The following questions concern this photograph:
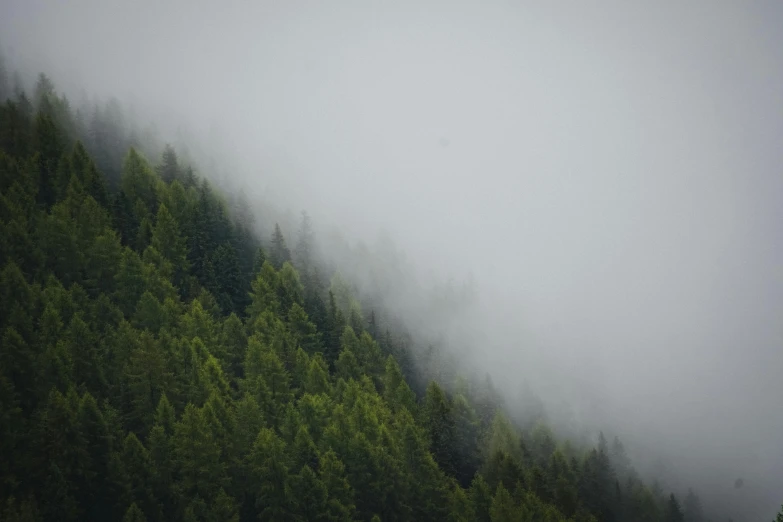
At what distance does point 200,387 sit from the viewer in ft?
159

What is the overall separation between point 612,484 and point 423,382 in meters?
30.3

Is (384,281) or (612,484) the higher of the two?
(384,281)

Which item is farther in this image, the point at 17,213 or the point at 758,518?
the point at 758,518

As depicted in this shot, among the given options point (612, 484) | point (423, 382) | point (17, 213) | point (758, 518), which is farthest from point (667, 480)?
point (17, 213)

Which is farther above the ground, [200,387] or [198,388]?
[200,387]

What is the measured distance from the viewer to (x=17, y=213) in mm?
57125

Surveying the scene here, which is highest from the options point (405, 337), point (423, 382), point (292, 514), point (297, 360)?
point (405, 337)

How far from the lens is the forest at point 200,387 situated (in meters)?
39.7

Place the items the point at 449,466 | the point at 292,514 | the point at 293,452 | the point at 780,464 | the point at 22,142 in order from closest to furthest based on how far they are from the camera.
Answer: the point at 292,514 → the point at 293,452 → the point at 449,466 → the point at 22,142 → the point at 780,464

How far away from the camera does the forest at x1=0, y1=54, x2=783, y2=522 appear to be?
39.7 m

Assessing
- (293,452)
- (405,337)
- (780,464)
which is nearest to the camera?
(293,452)

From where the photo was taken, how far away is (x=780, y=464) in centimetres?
17475

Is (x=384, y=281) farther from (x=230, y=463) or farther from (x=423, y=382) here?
(x=230, y=463)

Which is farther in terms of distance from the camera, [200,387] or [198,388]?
[200,387]
